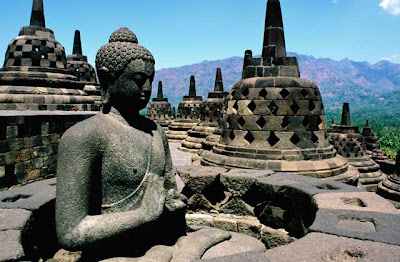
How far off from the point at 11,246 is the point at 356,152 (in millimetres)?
10305

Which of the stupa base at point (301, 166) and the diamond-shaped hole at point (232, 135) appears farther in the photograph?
the diamond-shaped hole at point (232, 135)

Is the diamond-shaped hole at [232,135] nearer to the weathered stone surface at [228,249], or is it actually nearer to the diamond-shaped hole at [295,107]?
the diamond-shaped hole at [295,107]

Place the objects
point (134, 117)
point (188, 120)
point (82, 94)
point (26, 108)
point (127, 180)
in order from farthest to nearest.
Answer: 1. point (188, 120)
2. point (82, 94)
3. point (26, 108)
4. point (134, 117)
5. point (127, 180)

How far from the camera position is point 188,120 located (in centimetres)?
1420

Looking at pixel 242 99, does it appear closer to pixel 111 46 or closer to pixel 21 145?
pixel 111 46

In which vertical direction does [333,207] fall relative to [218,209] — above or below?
above

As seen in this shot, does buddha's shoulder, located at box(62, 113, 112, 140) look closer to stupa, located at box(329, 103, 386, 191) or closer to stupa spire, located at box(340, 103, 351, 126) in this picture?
stupa, located at box(329, 103, 386, 191)

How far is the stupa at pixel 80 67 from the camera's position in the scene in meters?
12.4

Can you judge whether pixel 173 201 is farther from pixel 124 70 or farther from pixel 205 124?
pixel 205 124

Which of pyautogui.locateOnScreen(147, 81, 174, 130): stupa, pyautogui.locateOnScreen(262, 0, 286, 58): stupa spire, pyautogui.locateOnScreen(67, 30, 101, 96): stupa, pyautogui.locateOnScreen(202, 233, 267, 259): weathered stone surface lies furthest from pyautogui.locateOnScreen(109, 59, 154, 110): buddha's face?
pyautogui.locateOnScreen(147, 81, 174, 130): stupa

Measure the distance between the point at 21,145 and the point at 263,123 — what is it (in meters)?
3.79

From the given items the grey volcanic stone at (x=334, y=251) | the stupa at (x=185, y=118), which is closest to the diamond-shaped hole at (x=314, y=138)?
the grey volcanic stone at (x=334, y=251)

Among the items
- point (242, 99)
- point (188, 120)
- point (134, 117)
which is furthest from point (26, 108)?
point (188, 120)

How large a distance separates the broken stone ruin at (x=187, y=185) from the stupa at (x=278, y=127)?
16mm
